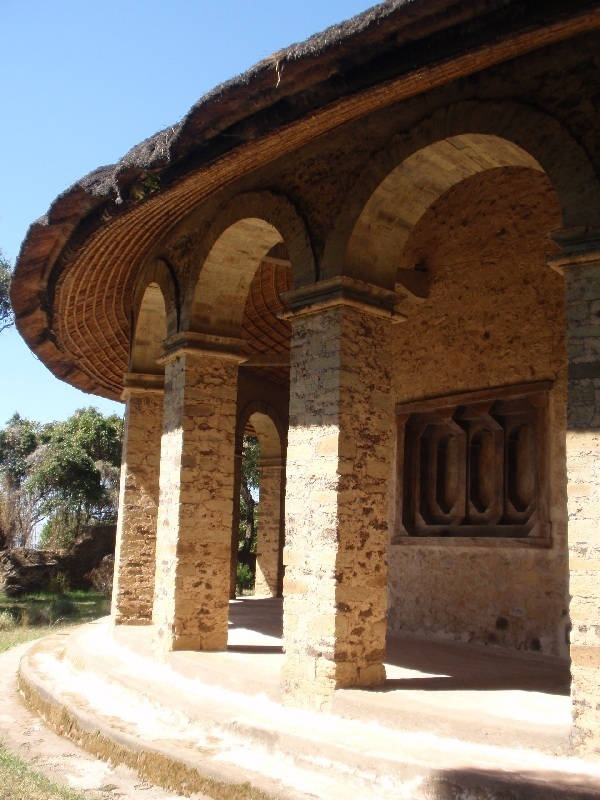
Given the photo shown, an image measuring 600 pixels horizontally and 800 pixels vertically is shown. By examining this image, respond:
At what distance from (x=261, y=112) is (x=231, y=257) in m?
1.83

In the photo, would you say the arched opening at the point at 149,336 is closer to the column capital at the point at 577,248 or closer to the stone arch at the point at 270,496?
the column capital at the point at 577,248

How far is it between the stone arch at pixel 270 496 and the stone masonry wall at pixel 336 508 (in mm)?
8291

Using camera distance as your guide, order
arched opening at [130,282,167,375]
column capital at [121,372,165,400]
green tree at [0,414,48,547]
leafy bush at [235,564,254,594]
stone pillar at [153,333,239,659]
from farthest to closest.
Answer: green tree at [0,414,48,547] → leafy bush at [235,564,254,594] → column capital at [121,372,165,400] → arched opening at [130,282,167,375] → stone pillar at [153,333,239,659]

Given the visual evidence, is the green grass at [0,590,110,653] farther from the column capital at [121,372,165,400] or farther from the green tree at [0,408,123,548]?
the green tree at [0,408,123,548]

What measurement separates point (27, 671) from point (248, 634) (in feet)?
6.86

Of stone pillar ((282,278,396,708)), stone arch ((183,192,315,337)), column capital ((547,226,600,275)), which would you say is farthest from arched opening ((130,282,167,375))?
column capital ((547,226,600,275))

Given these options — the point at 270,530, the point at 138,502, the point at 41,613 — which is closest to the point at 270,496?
the point at 270,530

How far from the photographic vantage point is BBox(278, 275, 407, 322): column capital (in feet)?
17.7

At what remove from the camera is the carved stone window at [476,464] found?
23.4 ft

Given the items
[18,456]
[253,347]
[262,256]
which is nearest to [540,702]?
[262,256]

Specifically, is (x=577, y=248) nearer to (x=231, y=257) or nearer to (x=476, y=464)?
(x=231, y=257)

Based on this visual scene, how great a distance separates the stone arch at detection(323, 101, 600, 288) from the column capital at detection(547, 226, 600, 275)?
0.21ft

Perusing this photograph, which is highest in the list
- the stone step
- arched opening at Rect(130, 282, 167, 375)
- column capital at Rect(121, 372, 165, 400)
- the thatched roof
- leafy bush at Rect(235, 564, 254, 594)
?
the thatched roof

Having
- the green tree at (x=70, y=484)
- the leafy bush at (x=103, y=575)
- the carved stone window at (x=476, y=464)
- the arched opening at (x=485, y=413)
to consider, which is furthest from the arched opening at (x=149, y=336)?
the green tree at (x=70, y=484)
